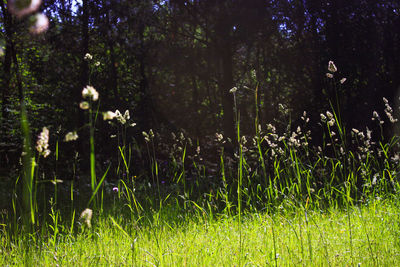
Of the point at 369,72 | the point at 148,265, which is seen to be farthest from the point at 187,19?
the point at 148,265

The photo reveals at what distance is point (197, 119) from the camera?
8289mm

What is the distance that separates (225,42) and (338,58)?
2.25m

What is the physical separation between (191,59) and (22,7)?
3.74m

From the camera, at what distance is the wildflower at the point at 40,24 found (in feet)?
24.9

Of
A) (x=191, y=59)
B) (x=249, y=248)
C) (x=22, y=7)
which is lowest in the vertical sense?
(x=249, y=248)

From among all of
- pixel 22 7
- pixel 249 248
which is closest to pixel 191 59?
pixel 22 7

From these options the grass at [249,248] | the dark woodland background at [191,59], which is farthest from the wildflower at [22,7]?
the grass at [249,248]

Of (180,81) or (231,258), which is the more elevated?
(180,81)

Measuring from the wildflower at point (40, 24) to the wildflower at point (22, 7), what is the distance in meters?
0.18

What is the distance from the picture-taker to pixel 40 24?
765cm

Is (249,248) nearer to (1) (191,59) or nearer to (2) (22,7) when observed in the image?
(1) (191,59)

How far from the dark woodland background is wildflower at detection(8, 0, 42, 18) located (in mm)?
153

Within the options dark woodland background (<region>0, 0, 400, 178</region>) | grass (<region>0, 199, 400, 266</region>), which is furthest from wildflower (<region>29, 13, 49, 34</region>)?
grass (<region>0, 199, 400, 266</region>)

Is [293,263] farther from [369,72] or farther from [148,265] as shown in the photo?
[369,72]
